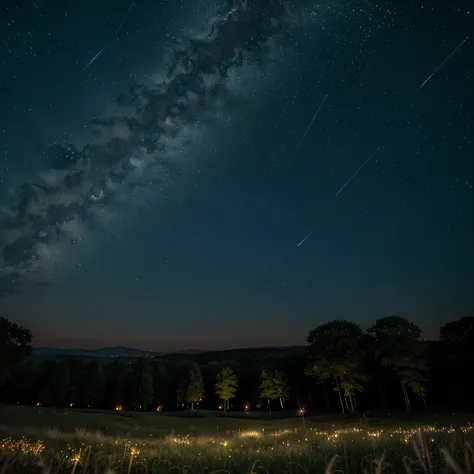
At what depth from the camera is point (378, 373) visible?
51.1m

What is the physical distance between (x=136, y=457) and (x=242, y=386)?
74035mm

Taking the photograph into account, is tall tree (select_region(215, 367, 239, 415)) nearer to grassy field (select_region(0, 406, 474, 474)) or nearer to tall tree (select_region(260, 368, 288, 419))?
tall tree (select_region(260, 368, 288, 419))

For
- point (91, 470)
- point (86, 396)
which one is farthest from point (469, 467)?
point (86, 396)

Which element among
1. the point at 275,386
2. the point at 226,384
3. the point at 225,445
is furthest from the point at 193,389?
the point at 225,445

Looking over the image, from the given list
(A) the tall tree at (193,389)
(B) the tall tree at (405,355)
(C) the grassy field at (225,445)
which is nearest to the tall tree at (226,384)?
(A) the tall tree at (193,389)

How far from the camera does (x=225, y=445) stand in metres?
9.40

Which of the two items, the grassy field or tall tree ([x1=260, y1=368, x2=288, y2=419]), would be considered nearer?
the grassy field

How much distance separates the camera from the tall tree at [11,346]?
165 feet

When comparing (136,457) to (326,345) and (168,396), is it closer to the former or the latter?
(326,345)

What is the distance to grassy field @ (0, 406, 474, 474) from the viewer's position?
421 cm

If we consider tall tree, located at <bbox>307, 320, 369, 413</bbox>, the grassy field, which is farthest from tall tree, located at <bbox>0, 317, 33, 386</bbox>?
tall tree, located at <bbox>307, 320, 369, 413</bbox>

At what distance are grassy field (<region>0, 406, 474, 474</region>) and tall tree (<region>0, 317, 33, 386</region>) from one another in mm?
11680

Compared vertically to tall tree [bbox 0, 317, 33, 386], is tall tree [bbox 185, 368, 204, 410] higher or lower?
lower

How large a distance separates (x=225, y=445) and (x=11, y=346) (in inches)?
2179
